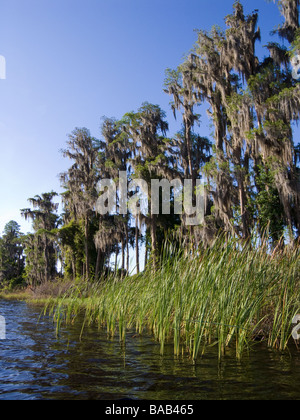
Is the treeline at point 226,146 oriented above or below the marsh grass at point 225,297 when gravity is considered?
above

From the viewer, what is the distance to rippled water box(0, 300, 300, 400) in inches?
123

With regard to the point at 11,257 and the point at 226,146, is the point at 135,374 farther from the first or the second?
the point at 11,257

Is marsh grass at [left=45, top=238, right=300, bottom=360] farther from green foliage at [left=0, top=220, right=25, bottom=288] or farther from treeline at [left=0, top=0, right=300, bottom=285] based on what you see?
green foliage at [left=0, top=220, right=25, bottom=288]

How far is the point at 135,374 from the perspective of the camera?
3.78 meters

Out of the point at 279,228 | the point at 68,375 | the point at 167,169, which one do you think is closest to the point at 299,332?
the point at 68,375

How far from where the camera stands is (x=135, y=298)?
6598 mm

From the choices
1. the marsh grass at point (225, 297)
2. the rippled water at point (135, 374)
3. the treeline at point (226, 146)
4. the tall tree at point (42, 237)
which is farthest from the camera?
the tall tree at point (42, 237)

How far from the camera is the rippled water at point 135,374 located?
10.3 ft

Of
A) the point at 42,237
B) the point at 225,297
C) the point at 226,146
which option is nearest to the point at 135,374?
the point at 225,297

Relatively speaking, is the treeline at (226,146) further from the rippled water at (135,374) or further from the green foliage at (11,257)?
the green foliage at (11,257)

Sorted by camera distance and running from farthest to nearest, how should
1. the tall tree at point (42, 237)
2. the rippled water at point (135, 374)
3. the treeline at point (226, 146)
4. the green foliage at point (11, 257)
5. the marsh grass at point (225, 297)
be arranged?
1. the green foliage at point (11, 257)
2. the tall tree at point (42, 237)
3. the treeline at point (226, 146)
4. the marsh grass at point (225, 297)
5. the rippled water at point (135, 374)

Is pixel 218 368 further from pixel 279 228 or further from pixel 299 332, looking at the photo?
pixel 279 228

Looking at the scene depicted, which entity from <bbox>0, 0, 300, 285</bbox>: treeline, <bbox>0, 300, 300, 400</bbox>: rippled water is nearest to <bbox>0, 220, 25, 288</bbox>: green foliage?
<bbox>0, 0, 300, 285</bbox>: treeline

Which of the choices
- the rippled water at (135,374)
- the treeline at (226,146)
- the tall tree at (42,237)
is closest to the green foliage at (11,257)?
the tall tree at (42,237)
